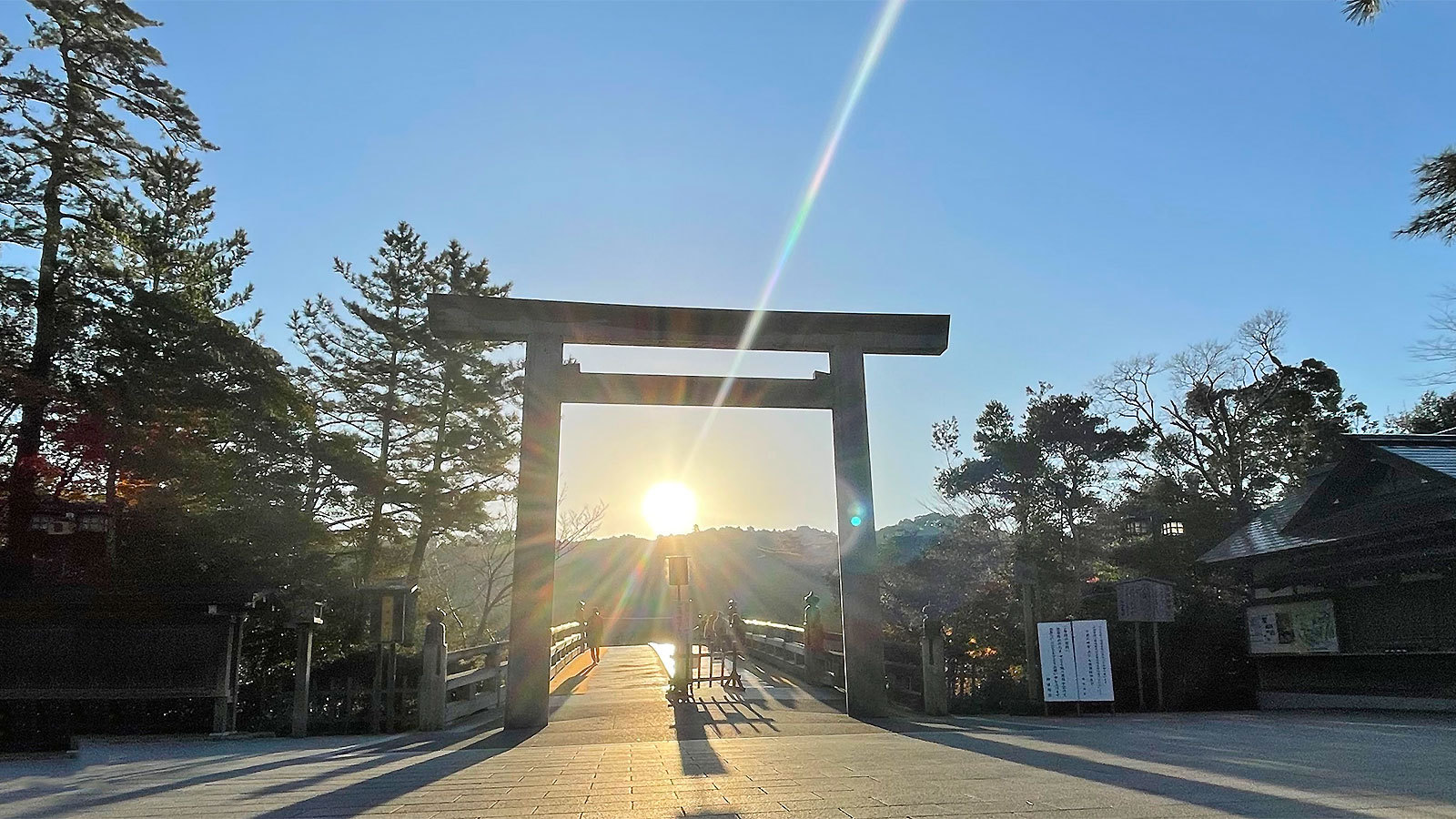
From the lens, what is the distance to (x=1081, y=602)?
17.7 metres

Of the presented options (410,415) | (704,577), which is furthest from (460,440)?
(704,577)

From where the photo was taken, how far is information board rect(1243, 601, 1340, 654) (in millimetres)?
15117

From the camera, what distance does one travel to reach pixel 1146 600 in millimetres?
14508

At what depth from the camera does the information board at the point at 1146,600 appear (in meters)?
14.4

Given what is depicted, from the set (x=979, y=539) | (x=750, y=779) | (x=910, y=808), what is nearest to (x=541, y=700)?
(x=750, y=779)

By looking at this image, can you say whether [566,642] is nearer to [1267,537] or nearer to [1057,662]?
[1057,662]

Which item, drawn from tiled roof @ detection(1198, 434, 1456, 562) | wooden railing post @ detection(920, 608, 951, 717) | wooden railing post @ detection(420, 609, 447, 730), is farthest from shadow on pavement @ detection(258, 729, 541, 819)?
tiled roof @ detection(1198, 434, 1456, 562)

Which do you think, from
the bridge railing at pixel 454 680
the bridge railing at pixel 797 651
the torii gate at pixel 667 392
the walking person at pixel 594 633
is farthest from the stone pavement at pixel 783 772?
the walking person at pixel 594 633

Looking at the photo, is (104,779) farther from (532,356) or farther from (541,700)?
(532,356)

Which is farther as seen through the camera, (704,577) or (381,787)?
(704,577)

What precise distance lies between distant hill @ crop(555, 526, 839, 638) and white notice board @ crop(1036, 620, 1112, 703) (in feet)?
123

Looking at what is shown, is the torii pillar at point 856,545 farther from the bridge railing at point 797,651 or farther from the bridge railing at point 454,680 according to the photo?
the bridge railing at point 454,680

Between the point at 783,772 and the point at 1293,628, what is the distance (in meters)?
13.4

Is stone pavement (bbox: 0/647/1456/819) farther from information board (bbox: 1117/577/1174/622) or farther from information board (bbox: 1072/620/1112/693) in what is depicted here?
information board (bbox: 1117/577/1174/622)
